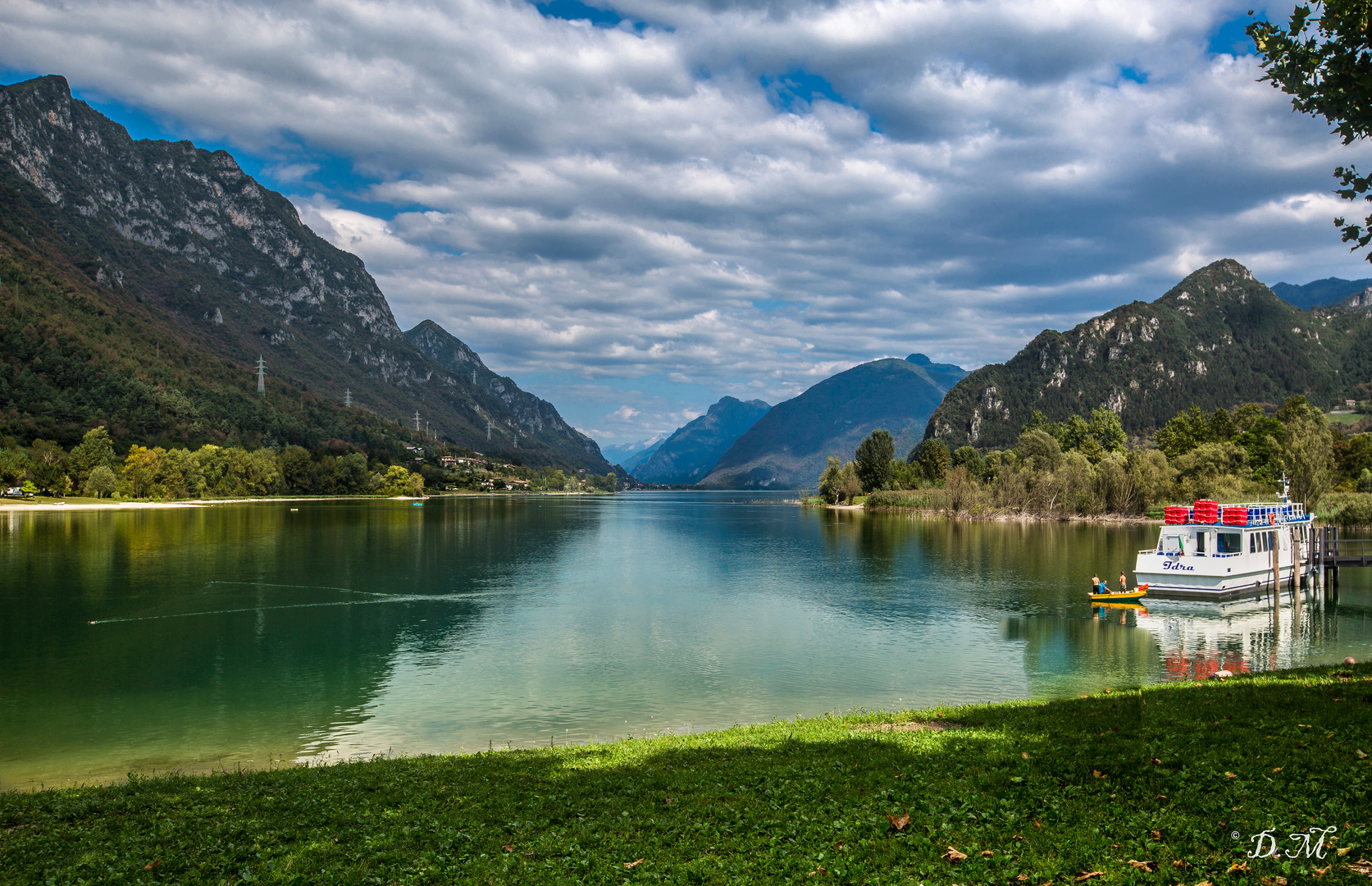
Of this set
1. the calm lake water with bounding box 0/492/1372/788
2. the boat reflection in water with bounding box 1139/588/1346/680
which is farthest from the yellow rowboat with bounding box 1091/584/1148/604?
the boat reflection in water with bounding box 1139/588/1346/680

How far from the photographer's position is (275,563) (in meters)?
65.9

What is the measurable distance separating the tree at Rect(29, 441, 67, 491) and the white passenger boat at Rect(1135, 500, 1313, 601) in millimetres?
193983

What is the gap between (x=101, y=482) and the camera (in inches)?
6107

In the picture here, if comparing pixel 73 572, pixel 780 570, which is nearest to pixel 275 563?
pixel 73 572

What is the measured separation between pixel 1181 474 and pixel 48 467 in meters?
222

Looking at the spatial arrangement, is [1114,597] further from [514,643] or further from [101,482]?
[101,482]

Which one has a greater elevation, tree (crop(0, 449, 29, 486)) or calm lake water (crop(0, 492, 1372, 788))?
tree (crop(0, 449, 29, 486))

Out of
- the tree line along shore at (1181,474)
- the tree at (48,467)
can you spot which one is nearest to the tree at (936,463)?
the tree line along shore at (1181,474)

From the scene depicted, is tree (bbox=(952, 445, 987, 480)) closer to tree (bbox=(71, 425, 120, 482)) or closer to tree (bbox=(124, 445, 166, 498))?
tree (bbox=(124, 445, 166, 498))

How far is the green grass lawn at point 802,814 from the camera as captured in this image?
28.9 feet

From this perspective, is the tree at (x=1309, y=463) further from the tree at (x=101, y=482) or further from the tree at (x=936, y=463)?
the tree at (x=101, y=482)

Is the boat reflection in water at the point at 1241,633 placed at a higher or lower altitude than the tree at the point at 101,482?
lower

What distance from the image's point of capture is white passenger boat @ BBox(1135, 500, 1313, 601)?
48406 millimetres

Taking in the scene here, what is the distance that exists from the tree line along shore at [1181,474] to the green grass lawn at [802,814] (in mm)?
108028
